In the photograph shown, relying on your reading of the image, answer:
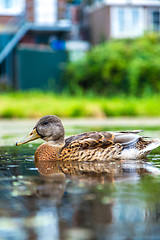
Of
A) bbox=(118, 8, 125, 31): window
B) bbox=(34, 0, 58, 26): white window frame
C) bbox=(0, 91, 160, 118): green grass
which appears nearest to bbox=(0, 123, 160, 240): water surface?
bbox=(0, 91, 160, 118): green grass

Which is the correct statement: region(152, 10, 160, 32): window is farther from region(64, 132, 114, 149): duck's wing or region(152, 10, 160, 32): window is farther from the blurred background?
region(64, 132, 114, 149): duck's wing

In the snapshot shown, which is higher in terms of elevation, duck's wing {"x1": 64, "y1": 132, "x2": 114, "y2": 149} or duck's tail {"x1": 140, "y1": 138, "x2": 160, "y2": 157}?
duck's wing {"x1": 64, "y1": 132, "x2": 114, "y2": 149}

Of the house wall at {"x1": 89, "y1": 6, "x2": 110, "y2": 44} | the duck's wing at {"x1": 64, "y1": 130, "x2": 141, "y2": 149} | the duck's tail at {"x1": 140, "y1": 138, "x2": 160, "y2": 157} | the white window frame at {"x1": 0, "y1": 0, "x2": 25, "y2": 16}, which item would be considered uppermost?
the white window frame at {"x1": 0, "y1": 0, "x2": 25, "y2": 16}

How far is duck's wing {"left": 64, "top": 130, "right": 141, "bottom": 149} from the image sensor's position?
687 cm

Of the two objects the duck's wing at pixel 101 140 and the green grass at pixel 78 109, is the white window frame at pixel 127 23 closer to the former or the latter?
the green grass at pixel 78 109

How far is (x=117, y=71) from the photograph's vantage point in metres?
25.2

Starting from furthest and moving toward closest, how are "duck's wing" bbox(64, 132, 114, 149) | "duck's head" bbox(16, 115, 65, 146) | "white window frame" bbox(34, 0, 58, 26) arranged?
"white window frame" bbox(34, 0, 58, 26) < "duck's head" bbox(16, 115, 65, 146) < "duck's wing" bbox(64, 132, 114, 149)

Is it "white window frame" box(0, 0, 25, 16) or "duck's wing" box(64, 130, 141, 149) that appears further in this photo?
"white window frame" box(0, 0, 25, 16)

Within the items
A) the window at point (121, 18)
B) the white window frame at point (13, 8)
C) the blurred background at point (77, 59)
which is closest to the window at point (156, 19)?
the blurred background at point (77, 59)

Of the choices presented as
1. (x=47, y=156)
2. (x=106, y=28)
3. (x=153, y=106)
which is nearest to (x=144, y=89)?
(x=153, y=106)

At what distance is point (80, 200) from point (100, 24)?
1247 inches

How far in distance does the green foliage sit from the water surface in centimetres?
1758

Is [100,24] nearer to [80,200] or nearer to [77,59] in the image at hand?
[77,59]

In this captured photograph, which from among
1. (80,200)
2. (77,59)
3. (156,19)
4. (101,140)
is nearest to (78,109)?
(101,140)
